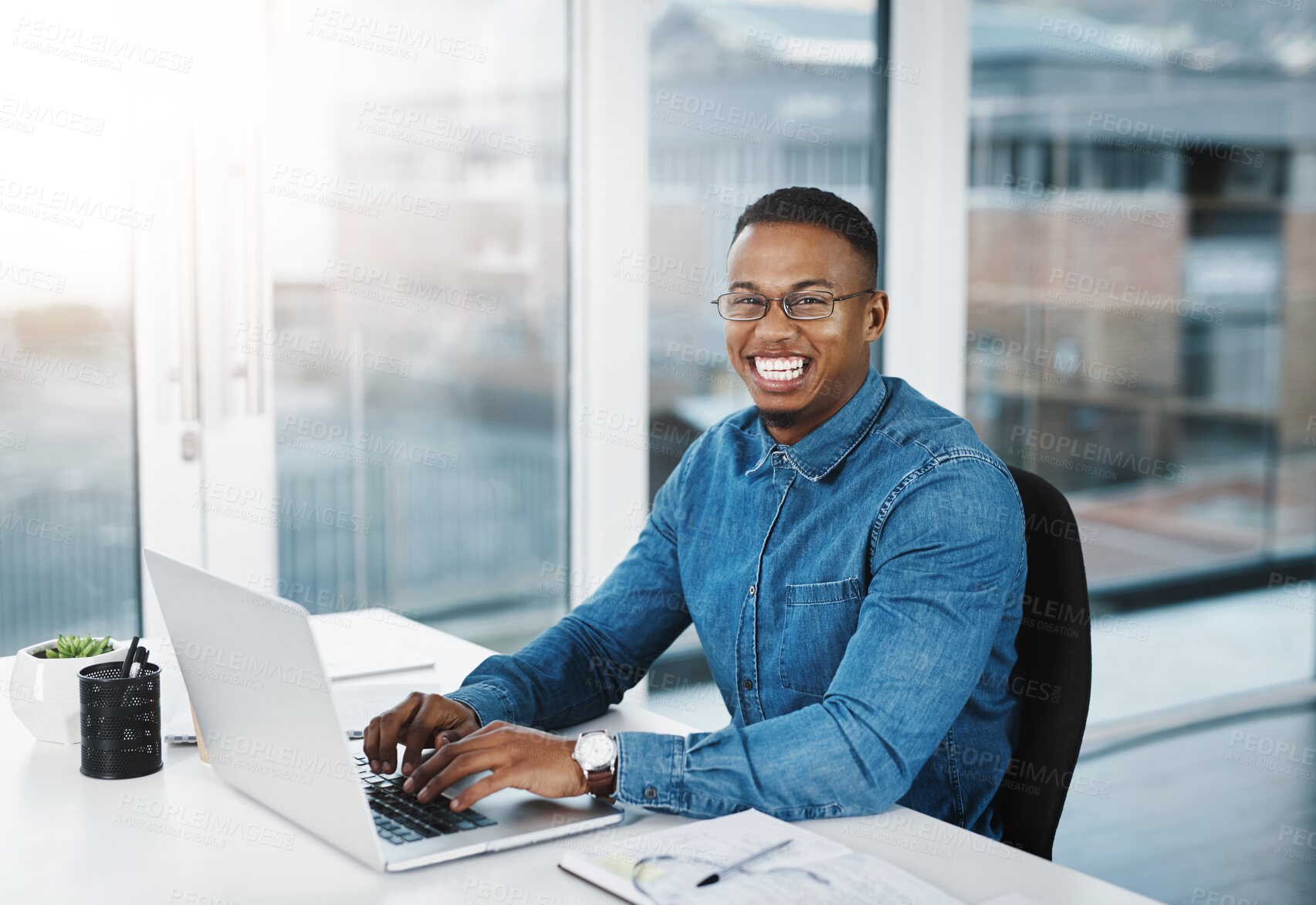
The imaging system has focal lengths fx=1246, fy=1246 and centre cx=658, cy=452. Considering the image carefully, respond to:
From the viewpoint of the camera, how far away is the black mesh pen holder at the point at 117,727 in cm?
129

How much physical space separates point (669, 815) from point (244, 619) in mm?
446

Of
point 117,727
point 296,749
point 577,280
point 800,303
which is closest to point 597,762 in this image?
point 296,749

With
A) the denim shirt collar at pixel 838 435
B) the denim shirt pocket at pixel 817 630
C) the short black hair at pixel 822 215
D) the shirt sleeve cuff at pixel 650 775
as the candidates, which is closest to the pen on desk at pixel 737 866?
the shirt sleeve cuff at pixel 650 775

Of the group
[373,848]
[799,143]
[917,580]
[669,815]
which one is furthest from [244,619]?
[799,143]

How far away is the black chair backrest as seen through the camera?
1.38 metres

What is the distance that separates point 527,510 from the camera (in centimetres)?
300

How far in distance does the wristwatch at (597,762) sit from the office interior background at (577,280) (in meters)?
1.58

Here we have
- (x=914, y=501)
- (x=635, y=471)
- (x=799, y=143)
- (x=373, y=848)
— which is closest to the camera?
(x=373, y=848)

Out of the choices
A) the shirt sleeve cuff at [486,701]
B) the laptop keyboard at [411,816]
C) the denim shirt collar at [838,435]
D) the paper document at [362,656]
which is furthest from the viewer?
the paper document at [362,656]

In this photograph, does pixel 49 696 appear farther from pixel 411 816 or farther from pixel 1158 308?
pixel 1158 308

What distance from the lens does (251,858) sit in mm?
1098

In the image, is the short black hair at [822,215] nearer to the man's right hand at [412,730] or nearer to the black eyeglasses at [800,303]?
the black eyeglasses at [800,303]

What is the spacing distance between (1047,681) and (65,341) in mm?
1940

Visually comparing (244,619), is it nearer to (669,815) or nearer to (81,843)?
(81,843)
